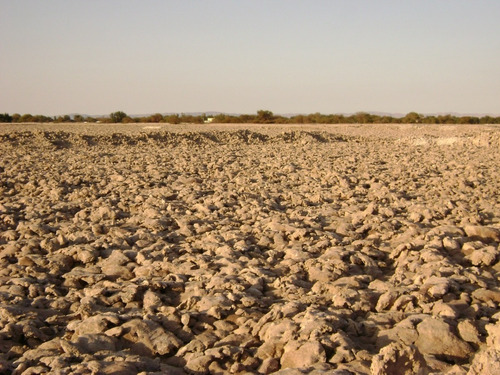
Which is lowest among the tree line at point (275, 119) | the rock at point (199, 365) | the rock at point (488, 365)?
the rock at point (199, 365)

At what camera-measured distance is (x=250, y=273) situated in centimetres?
359

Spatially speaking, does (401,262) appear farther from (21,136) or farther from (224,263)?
(21,136)

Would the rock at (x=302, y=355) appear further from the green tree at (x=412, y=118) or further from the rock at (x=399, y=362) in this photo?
the green tree at (x=412, y=118)

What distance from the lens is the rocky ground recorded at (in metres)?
2.50

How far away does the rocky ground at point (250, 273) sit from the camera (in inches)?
98.3

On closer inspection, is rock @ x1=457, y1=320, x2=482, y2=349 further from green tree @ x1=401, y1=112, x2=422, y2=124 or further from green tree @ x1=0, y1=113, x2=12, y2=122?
green tree @ x1=0, y1=113, x2=12, y2=122

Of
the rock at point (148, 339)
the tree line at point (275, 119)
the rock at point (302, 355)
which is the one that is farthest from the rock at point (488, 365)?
the tree line at point (275, 119)

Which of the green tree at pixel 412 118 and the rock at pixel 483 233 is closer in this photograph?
the rock at pixel 483 233

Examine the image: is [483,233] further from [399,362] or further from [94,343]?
[94,343]

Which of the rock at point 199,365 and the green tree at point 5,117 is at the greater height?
the green tree at point 5,117

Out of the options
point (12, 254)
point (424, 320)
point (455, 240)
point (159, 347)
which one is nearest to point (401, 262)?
point (455, 240)

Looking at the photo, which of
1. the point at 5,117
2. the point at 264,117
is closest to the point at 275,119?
the point at 264,117

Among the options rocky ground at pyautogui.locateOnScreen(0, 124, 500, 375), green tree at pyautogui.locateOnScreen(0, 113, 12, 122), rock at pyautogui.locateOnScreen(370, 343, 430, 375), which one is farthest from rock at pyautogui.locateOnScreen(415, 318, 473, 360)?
green tree at pyautogui.locateOnScreen(0, 113, 12, 122)

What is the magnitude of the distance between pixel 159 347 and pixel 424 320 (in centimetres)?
137
